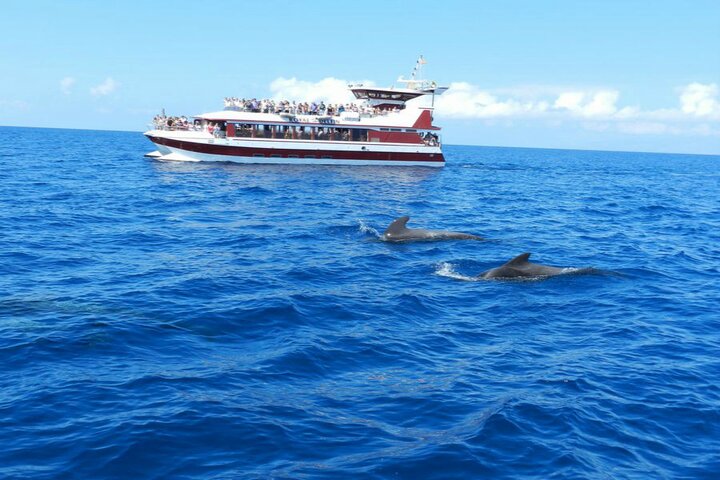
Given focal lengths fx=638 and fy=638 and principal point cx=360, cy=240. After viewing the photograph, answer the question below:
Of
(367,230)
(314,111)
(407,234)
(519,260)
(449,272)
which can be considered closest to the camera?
(519,260)

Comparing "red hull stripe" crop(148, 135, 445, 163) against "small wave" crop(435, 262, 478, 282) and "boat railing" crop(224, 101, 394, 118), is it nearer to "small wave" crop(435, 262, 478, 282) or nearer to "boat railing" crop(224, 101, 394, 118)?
"boat railing" crop(224, 101, 394, 118)

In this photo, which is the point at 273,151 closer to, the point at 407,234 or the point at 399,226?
the point at 399,226

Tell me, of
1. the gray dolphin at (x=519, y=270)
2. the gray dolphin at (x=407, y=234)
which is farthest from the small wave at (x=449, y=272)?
the gray dolphin at (x=407, y=234)

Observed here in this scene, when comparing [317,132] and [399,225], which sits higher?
[317,132]

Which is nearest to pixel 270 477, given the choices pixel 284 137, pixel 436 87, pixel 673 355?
pixel 673 355

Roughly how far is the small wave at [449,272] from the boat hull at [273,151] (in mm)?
42764

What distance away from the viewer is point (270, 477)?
8000 millimetres

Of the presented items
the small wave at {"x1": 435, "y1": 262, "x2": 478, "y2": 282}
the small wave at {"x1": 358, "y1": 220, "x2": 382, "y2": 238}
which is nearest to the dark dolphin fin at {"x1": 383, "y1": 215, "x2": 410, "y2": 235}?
the small wave at {"x1": 358, "y1": 220, "x2": 382, "y2": 238}

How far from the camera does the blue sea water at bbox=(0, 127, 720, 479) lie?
8797mm

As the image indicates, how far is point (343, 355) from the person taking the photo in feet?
41.7

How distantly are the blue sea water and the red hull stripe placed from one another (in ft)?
107

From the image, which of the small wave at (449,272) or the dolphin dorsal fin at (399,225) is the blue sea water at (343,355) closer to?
the small wave at (449,272)

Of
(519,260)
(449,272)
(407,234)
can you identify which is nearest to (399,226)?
(407,234)

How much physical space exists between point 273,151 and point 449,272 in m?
44.2
